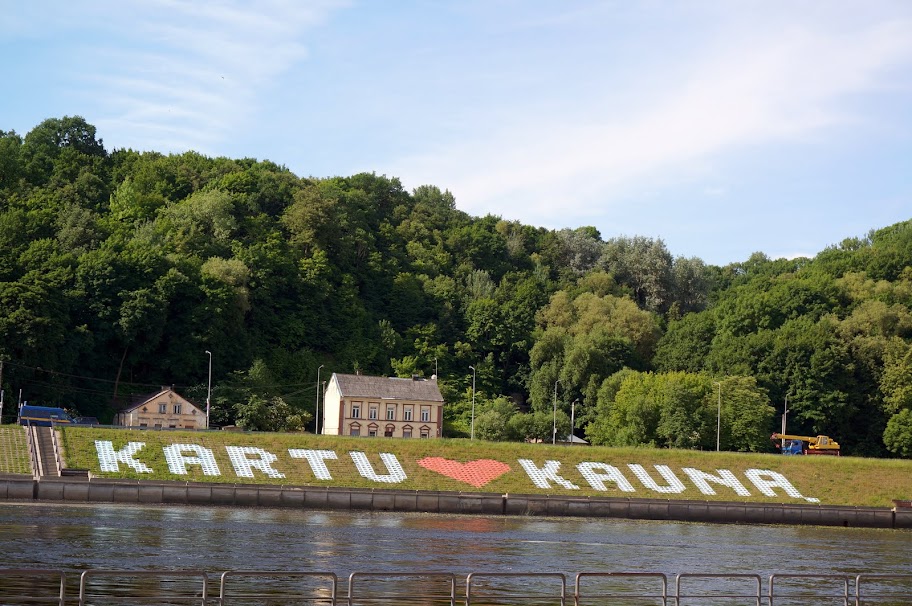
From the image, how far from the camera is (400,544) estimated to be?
46.4 meters

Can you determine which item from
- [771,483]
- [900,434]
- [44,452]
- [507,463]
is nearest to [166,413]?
[44,452]

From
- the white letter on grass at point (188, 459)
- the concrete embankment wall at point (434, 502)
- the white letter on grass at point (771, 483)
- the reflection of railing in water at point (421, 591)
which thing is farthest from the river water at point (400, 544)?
the white letter on grass at point (771, 483)

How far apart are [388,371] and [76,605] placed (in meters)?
95.4

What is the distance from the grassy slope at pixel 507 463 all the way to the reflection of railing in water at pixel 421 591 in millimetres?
32663

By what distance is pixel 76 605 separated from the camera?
27469mm

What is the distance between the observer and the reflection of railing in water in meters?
28.9

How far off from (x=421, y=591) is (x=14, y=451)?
141 ft

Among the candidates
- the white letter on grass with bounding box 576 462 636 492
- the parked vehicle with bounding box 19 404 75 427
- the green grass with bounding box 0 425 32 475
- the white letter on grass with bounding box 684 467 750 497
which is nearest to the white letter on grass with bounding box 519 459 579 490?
the white letter on grass with bounding box 576 462 636 492

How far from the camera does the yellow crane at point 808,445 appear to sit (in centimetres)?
10456

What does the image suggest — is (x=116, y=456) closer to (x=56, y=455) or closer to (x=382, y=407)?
(x=56, y=455)

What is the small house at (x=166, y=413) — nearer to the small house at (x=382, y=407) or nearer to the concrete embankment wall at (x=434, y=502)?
the small house at (x=382, y=407)

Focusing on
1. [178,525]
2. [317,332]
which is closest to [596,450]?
[178,525]

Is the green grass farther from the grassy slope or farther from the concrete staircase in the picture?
the grassy slope

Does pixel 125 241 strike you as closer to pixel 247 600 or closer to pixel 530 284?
pixel 530 284
